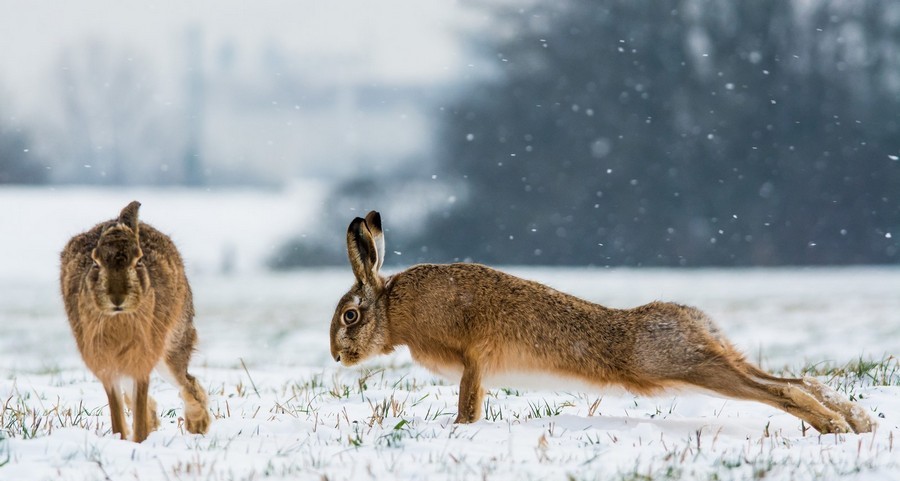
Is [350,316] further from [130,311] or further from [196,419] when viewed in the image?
[130,311]

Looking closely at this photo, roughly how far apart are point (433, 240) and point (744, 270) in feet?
27.2

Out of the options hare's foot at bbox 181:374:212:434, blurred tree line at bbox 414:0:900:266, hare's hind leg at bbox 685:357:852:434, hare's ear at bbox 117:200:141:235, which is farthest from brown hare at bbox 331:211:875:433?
blurred tree line at bbox 414:0:900:266

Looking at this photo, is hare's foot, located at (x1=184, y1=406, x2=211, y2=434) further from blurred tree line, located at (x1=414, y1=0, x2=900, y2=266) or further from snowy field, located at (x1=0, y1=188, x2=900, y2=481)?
blurred tree line, located at (x1=414, y1=0, x2=900, y2=266)

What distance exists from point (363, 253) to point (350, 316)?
1.22 ft

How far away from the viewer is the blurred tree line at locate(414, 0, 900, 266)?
2750 cm

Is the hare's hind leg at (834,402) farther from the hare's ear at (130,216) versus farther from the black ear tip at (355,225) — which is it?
the hare's ear at (130,216)

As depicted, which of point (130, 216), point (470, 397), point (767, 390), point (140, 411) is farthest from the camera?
point (470, 397)

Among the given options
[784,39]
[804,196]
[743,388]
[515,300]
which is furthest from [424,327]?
[784,39]

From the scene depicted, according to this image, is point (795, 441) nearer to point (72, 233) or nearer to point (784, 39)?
point (72, 233)

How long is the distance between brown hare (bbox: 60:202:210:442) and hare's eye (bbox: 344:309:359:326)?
0.92m

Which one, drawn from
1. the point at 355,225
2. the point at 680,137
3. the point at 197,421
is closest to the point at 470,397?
the point at 355,225

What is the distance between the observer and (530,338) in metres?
5.66

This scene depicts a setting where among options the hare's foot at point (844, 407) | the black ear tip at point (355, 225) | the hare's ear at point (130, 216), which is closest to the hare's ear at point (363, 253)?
the black ear tip at point (355, 225)

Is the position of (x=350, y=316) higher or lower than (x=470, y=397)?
higher
